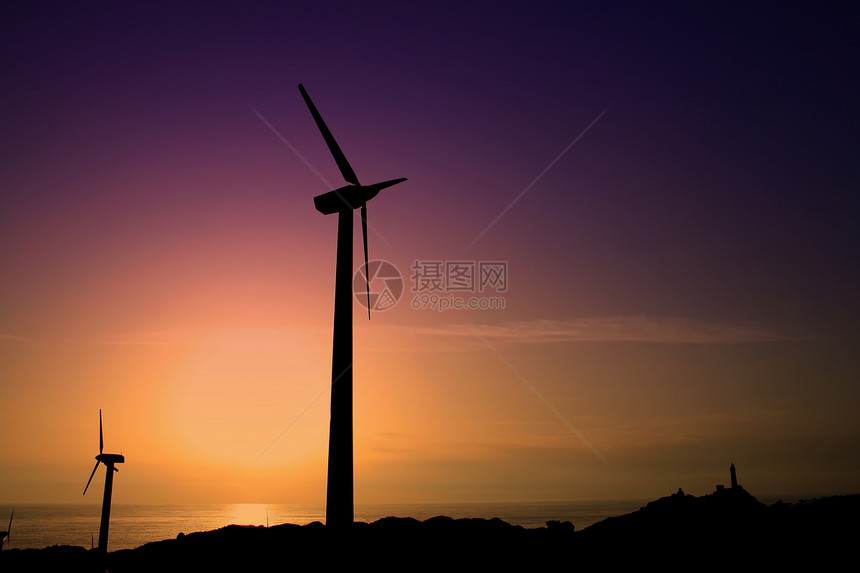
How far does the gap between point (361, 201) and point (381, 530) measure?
17740mm

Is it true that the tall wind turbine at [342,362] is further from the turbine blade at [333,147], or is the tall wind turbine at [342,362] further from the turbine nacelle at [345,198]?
the turbine blade at [333,147]

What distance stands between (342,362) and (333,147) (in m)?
14.1

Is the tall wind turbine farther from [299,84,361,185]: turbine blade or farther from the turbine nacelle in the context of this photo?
[299,84,361,185]: turbine blade

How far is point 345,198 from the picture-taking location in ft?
112

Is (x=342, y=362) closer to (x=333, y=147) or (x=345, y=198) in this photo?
(x=345, y=198)

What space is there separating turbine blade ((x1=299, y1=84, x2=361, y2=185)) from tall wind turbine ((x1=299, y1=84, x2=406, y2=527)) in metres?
2.23

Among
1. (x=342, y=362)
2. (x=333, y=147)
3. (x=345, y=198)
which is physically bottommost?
(x=342, y=362)

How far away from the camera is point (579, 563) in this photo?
97.8ft

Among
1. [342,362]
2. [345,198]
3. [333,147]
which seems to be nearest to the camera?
[342,362]

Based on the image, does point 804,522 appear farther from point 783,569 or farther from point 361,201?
point 361,201

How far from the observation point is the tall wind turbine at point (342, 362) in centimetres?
2702

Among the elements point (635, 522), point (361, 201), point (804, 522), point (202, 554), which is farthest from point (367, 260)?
point (804, 522)

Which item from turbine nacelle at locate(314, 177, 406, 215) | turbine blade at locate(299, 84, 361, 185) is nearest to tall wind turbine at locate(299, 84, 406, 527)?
turbine nacelle at locate(314, 177, 406, 215)

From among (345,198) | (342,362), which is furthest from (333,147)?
(342,362)
